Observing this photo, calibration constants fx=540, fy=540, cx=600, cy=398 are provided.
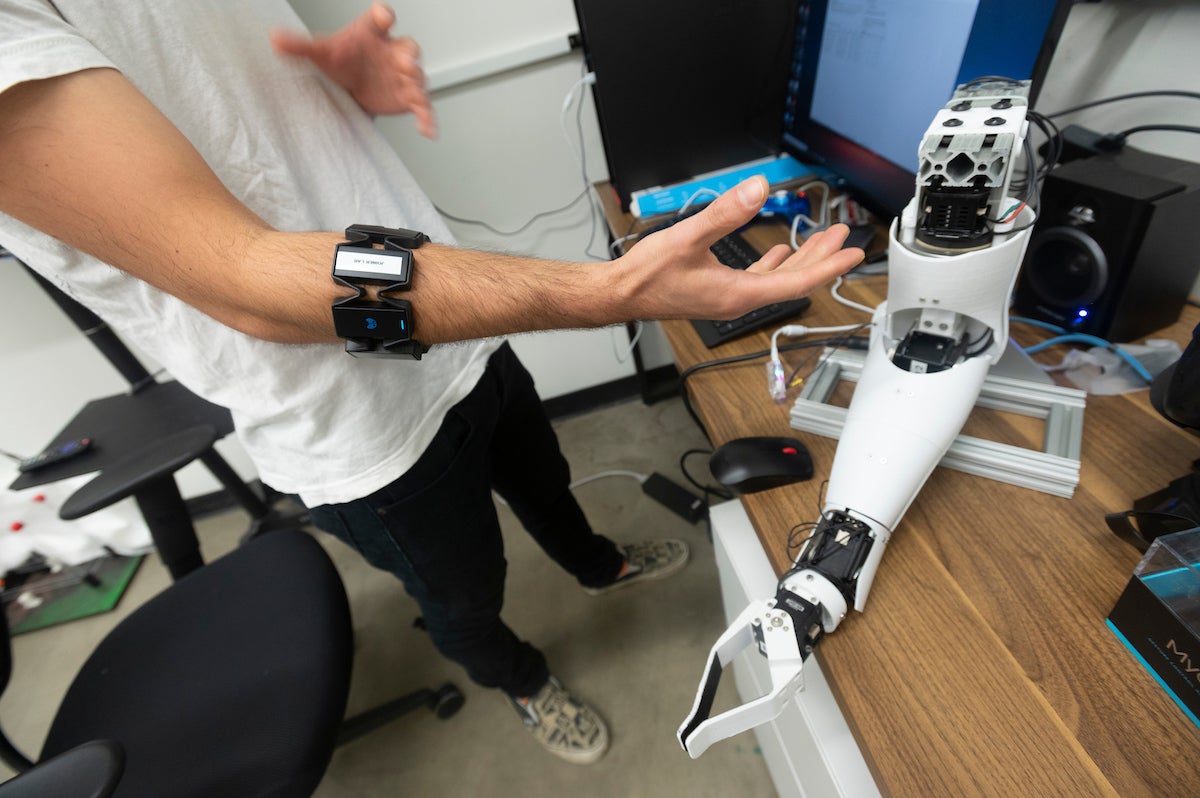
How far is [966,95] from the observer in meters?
0.53

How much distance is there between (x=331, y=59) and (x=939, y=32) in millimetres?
794

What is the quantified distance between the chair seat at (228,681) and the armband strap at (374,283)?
63cm

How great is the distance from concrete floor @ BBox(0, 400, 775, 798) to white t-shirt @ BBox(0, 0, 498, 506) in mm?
558

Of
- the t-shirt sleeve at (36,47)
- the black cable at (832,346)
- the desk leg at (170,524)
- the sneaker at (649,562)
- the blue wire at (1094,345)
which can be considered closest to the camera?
the t-shirt sleeve at (36,47)

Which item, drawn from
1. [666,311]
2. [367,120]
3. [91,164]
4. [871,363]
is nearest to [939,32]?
[871,363]

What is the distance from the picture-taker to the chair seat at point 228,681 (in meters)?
0.75

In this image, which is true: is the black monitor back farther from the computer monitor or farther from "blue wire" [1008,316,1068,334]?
"blue wire" [1008,316,1068,334]

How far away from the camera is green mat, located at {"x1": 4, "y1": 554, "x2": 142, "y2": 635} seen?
1703 mm

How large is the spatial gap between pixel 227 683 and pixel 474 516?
1.51 ft

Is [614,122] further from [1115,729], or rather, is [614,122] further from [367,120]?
[1115,729]

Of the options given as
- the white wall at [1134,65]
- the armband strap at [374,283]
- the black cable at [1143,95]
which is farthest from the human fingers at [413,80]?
the white wall at [1134,65]

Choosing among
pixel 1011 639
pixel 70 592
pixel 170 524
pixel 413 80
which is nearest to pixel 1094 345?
pixel 1011 639

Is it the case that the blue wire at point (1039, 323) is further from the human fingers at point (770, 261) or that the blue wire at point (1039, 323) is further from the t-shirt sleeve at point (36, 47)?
the t-shirt sleeve at point (36, 47)

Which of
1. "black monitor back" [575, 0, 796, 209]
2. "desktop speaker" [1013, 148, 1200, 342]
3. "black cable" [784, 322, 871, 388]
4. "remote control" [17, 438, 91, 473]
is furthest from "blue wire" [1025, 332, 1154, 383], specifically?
"remote control" [17, 438, 91, 473]
